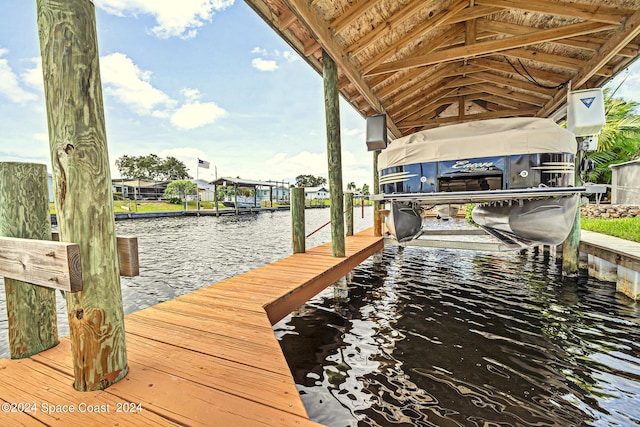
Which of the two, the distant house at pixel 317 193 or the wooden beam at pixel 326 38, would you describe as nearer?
the wooden beam at pixel 326 38

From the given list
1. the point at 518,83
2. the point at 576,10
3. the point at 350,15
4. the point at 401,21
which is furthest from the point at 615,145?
the point at 350,15

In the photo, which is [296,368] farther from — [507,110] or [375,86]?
[507,110]

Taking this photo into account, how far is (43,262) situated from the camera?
1435mm

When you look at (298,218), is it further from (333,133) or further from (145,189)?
(145,189)

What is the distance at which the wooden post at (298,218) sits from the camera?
4953 mm

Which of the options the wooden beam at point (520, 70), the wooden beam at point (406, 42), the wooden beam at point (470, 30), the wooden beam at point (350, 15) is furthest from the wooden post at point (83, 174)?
the wooden beam at point (520, 70)

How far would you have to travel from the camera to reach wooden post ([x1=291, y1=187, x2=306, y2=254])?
4.95 metres

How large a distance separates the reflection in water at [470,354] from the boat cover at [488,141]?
2.04m

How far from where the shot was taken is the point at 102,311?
147 cm

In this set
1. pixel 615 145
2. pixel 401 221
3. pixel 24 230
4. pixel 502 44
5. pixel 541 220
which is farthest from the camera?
pixel 615 145

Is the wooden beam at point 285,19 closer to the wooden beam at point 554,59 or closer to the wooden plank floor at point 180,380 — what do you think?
the wooden plank floor at point 180,380

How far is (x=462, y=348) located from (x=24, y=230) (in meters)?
3.63

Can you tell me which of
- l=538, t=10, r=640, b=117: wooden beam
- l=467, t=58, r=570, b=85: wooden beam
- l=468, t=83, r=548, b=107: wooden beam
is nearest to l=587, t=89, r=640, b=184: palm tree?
l=468, t=83, r=548, b=107: wooden beam

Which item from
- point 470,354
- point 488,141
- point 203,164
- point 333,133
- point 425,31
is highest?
point 203,164
